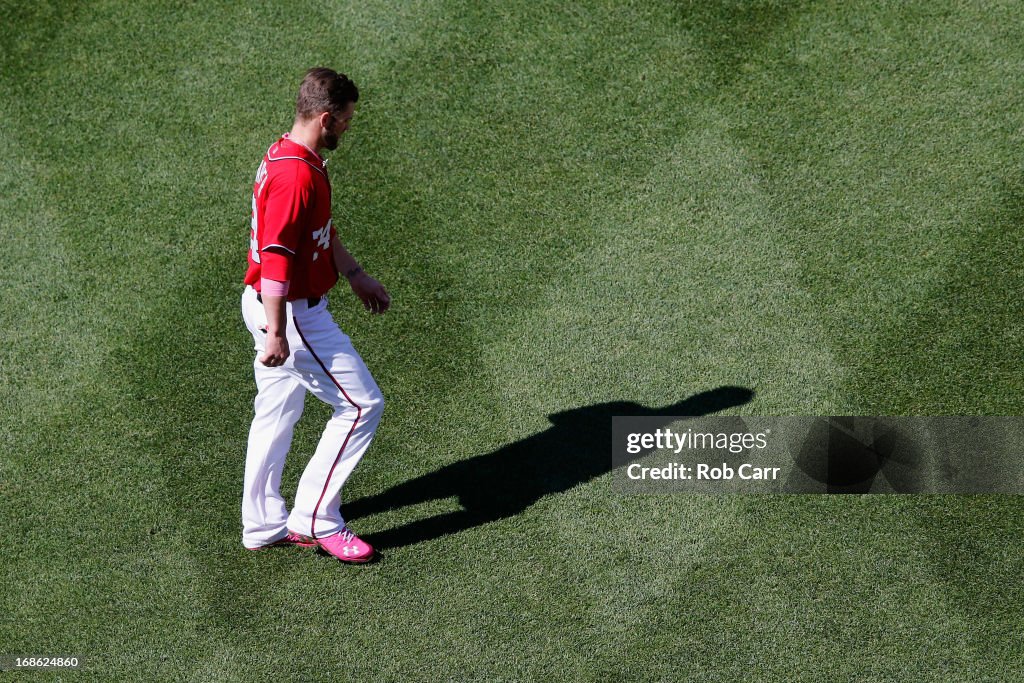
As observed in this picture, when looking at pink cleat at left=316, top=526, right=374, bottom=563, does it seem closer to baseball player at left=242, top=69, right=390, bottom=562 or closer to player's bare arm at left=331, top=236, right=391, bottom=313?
baseball player at left=242, top=69, right=390, bottom=562

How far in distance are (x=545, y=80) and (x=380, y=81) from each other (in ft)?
3.49

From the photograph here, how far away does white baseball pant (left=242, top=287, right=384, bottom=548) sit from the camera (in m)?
5.12

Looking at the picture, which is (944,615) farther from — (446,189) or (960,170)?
(446,189)

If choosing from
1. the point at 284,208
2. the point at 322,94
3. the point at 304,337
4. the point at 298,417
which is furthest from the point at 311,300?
the point at 322,94

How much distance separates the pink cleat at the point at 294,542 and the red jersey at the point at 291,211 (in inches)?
51.6

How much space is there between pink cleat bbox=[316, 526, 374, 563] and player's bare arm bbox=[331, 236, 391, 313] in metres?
1.11

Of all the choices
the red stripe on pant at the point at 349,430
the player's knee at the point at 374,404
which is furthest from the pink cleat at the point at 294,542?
the player's knee at the point at 374,404

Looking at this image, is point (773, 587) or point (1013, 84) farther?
point (1013, 84)

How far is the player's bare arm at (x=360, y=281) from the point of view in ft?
17.7

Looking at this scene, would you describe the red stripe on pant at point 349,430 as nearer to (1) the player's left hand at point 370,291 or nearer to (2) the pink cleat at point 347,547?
(2) the pink cleat at point 347,547

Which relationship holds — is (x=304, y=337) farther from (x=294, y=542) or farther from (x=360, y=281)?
(x=294, y=542)

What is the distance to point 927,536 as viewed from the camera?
565 cm

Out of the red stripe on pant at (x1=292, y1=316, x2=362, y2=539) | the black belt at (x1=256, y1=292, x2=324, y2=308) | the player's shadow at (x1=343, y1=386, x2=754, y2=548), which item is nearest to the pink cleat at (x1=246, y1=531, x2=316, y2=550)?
the red stripe on pant at (x1=292, y1=316, x2=362, y2=539)

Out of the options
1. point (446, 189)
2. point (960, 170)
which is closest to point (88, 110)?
point (446, 189)
